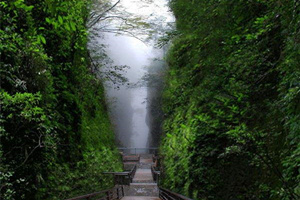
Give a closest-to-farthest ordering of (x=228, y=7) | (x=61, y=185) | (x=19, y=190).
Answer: (x=228, y=7)
(x=19, y=190)
(x=61, y=185)

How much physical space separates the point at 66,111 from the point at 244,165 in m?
5.59

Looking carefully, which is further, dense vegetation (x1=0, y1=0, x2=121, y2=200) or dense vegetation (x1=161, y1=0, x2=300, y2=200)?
dense vegetation (x1=0, y1=0, x2=121, y2=200)

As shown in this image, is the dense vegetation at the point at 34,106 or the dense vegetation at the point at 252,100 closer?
the dense vegetation at the point at 252,100

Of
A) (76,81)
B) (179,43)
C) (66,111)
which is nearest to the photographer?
(66,111)

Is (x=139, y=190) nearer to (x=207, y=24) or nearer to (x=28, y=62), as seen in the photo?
(x=28, y=62)

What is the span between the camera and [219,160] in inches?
209

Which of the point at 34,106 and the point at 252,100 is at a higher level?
the point at 34,106

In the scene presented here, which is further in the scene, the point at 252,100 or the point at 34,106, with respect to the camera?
the point at 34,106

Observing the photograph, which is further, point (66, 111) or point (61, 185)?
point (66, 111)

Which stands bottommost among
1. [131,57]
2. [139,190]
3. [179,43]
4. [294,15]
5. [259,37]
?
[139,190]

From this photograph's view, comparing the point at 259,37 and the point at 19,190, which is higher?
the point at 259,37

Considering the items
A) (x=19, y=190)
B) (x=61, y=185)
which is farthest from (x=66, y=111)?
(x=19, y=190)

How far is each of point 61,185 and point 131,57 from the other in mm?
46876

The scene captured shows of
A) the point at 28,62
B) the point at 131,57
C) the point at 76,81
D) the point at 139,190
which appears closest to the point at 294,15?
the point at 28,62
